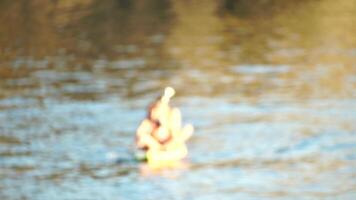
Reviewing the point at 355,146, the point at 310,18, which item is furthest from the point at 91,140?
Result: the point at 310,18

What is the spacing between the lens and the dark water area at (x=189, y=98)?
71.9 ft

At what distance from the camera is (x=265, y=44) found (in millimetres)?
40125

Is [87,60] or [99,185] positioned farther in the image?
[87,60]

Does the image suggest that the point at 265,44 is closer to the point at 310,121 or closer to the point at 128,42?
the point at 128,42

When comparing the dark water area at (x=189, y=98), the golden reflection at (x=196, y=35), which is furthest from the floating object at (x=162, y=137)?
the golden reflection at (x=196, y=35)

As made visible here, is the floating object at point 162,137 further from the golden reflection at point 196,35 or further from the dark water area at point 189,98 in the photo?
the golden reflection at point 196,35

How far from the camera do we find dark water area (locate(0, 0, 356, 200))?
21922 millimetres

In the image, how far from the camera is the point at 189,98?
101 ft

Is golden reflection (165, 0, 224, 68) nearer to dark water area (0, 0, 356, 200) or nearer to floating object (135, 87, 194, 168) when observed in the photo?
dark water area (0, 0, 356, 200)

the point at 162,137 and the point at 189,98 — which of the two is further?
the point at 189,98

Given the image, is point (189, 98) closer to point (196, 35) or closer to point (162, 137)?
point (162, 137)

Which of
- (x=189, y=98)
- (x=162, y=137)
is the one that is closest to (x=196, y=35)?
(x=189, y=98)

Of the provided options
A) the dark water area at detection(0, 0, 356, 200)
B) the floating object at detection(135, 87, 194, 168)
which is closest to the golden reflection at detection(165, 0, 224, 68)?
the dark water area at detection(0, 0, 356, 200)

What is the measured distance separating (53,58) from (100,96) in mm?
8062
